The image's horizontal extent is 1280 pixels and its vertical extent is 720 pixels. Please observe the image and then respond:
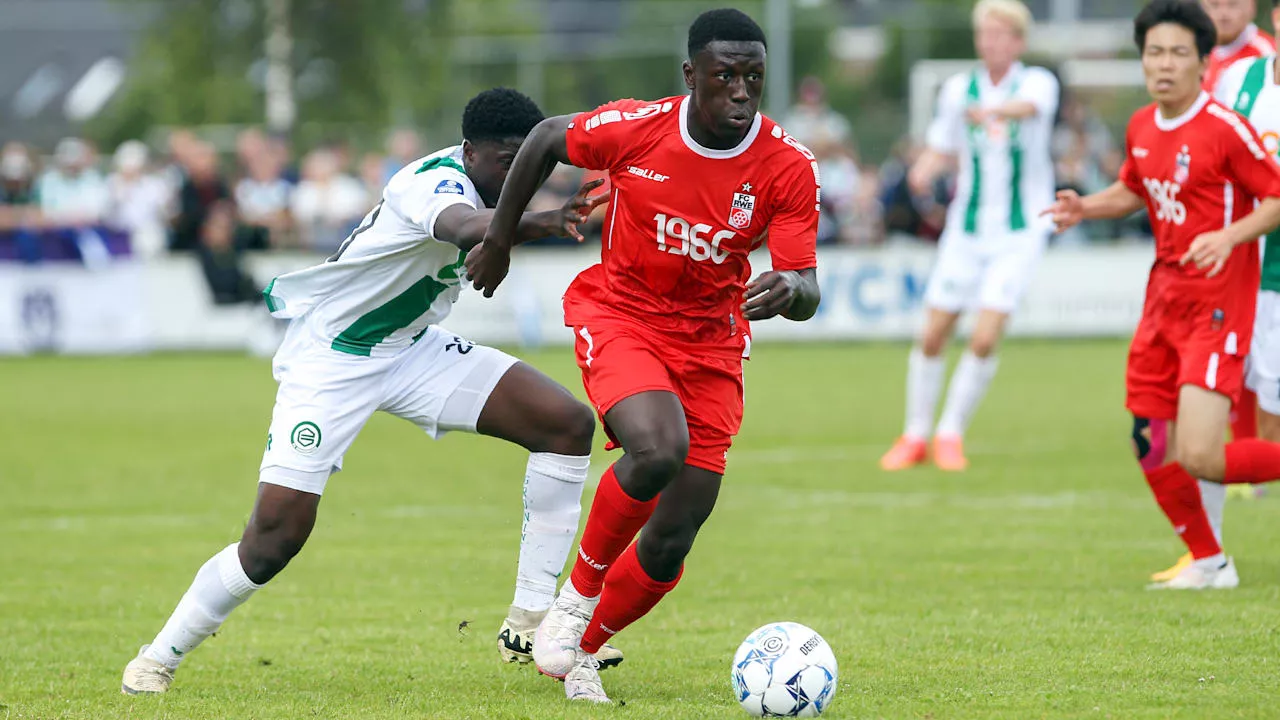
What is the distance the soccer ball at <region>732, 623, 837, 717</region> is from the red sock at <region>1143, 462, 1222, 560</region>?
2668 millimetres

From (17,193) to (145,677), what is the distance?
63.6 feet

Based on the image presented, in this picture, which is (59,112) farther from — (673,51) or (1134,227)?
(1134,227)

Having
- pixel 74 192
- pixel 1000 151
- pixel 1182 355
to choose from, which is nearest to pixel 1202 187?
pixel 1182 355

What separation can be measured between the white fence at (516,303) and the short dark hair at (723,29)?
50.6 feet

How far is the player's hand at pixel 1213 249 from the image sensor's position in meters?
6.98

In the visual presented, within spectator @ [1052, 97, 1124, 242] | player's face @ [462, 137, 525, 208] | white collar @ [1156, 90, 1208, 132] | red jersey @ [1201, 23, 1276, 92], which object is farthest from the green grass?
spectator @ [1052, 97, 1124, 242]

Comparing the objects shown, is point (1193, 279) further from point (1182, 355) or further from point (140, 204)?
point (140, 204)

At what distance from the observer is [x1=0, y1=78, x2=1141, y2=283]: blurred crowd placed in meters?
22.4

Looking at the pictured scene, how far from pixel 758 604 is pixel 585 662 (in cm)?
169

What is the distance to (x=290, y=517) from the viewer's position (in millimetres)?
5961

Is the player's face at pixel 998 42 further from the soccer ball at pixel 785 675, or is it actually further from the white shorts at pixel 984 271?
the soccer ball at pixel 785 675

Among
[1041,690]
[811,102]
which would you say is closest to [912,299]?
[811,102]

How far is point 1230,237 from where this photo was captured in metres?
7.05

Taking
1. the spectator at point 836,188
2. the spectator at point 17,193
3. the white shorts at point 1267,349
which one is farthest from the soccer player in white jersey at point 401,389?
the spectator at point 17,193
